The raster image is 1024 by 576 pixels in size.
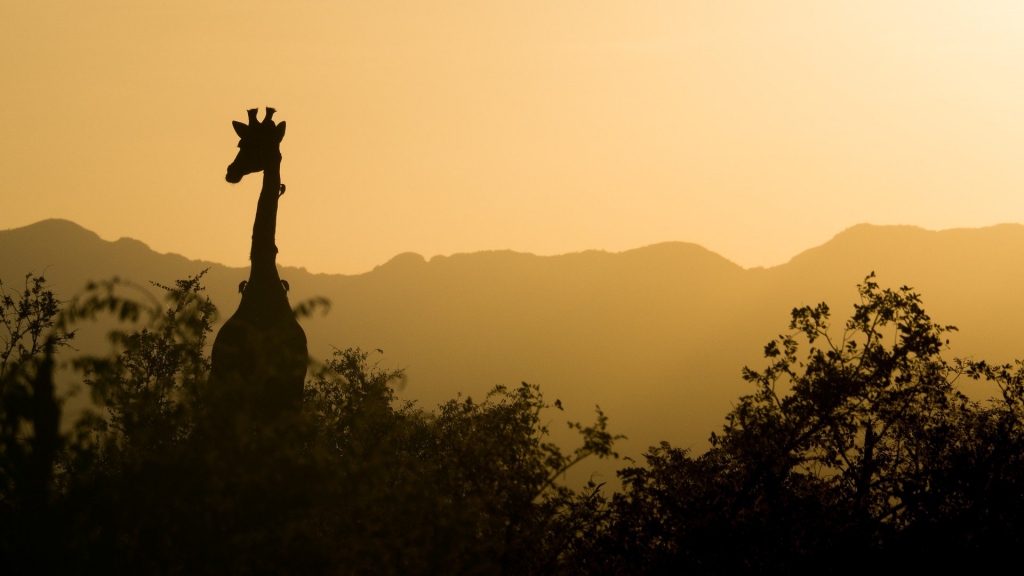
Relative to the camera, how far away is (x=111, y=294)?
498 inches

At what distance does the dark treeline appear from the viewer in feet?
34.4

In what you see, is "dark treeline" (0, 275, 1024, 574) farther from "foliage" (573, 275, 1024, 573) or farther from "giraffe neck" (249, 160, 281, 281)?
"giraffe neck" (249, 160, 281, 281)

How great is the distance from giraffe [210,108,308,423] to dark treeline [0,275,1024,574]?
0.62 metres

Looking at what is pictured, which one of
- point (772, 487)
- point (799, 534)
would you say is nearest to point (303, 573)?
point (772, 487)

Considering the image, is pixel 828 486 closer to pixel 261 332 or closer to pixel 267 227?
pixel 261 332

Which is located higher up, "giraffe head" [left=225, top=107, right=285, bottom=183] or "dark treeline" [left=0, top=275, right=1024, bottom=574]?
"giraffe head" [left=225, top=107, right=285, bottom=183]

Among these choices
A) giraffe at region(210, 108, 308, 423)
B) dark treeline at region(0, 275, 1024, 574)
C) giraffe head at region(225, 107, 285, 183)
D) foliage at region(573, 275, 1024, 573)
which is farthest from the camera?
giraffe head at region(225, 107, 285, 183)

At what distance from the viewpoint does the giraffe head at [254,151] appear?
1767 cm

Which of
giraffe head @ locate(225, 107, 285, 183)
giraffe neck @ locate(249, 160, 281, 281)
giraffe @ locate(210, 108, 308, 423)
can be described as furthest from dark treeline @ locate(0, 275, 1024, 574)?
giraffe head @ locate(225, 107, 285, 183)

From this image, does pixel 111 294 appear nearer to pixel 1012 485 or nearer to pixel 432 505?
pixel 432 505

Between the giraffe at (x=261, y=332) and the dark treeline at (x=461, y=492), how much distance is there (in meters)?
0.62

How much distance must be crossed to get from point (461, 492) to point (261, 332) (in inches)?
182

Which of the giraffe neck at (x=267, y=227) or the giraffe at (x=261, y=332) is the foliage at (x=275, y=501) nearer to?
the giraffe at (x=261, y=332)

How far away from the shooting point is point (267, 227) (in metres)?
17.1
